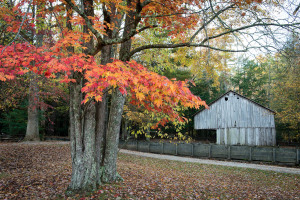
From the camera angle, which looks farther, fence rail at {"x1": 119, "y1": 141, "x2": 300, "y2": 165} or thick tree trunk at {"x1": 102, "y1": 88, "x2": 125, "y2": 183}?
fence rail at {"x1": 119, "y1": 141, "x2": 300, "y2": 165}

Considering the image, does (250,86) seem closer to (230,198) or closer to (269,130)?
(269,130)

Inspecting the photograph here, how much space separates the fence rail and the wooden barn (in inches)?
183

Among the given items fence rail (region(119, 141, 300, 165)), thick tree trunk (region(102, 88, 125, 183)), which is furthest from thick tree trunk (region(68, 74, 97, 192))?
fence rail (region(119, 141, 300, 165))

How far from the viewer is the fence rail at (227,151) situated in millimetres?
15422

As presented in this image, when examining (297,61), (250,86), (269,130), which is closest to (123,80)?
(297,61)

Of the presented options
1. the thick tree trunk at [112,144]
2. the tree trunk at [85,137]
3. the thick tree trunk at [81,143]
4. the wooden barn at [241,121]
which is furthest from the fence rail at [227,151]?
the thick tree trunk at [81,143]

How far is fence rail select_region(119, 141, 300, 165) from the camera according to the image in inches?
607

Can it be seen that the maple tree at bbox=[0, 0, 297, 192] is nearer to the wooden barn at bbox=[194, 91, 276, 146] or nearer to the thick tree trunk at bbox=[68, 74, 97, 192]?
the thick tree trunk at bbox=[68, 74, 97, 192]

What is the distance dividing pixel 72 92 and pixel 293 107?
58.9 feet

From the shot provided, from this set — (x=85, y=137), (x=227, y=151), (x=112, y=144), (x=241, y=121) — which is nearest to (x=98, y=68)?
(x=85, y=137)

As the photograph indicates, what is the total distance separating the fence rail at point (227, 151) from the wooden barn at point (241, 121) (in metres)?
4.65

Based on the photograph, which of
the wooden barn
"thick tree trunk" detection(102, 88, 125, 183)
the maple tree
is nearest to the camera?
the maple tree

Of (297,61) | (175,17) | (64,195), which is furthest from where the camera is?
(175,17)

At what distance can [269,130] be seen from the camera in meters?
21.3
